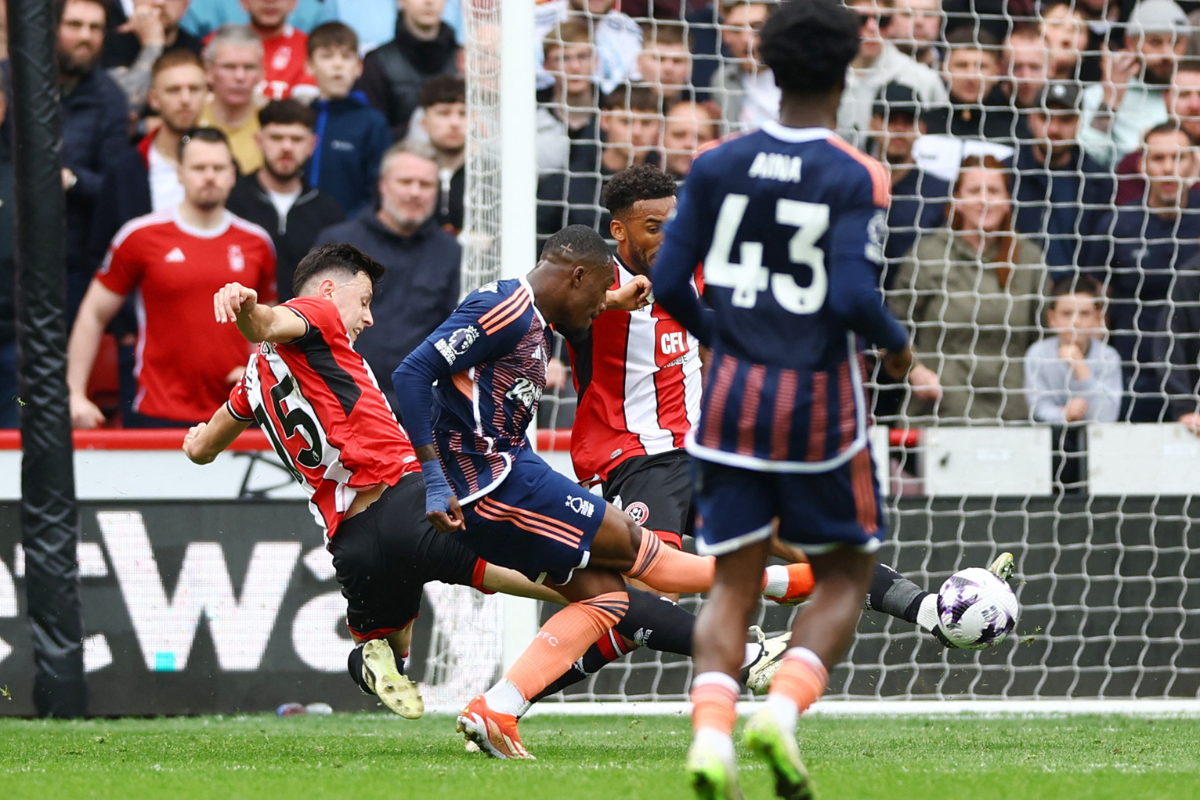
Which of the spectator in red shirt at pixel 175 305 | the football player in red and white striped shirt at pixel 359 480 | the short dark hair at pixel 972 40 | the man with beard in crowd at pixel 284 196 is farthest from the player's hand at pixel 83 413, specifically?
the short dark hair at pixel 972 40

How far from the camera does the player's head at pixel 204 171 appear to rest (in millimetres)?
8094

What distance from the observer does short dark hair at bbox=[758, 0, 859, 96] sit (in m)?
3.43

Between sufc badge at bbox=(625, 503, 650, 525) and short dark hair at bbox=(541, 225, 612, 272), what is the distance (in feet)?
3.89

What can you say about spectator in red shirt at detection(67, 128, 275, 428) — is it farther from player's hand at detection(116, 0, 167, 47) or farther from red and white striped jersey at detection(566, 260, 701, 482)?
red and white striped jersey at detection(566, 260, 701, 482)

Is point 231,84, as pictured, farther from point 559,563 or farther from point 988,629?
point 988,629

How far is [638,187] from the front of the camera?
578 cm

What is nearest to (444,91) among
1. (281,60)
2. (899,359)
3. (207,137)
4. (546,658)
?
(281,60)

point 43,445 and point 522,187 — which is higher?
point 522,187

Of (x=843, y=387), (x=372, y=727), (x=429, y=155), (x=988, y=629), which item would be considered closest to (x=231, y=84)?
(x=429, y=155)

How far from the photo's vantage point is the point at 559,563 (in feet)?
16.1

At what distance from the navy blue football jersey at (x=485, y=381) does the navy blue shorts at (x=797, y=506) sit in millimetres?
1443

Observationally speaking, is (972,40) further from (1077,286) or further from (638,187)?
(638,187)

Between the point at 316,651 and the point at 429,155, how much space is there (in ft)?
9.58

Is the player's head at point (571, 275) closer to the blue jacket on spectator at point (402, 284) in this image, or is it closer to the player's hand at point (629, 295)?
the player's hand at point (629, 295)
